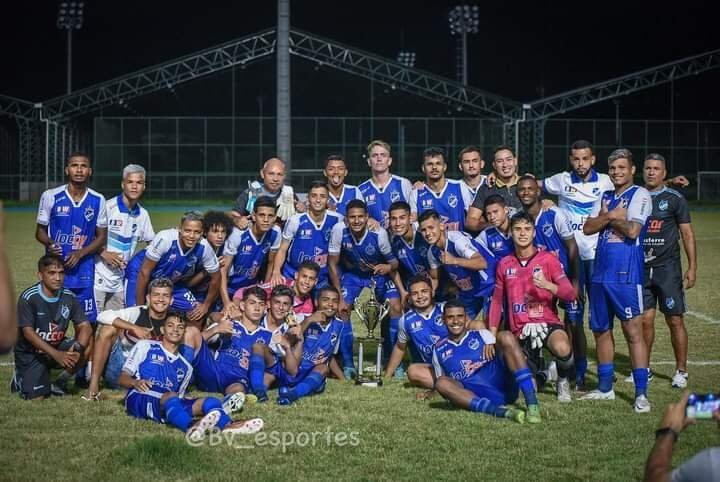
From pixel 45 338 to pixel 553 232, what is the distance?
391 cm

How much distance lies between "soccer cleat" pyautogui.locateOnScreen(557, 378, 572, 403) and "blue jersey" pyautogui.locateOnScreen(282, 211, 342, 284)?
2343 mm

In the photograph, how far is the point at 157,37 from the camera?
4197 cm

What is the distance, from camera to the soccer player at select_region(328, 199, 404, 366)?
25.3 feet

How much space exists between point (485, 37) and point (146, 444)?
41547mm

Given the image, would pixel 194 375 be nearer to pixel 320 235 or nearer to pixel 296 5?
pixel 320 235

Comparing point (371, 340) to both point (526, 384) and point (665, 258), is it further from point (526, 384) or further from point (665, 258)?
point (665, 258)

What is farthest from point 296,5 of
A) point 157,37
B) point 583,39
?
point 583,39

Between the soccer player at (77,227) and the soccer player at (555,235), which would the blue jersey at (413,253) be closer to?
the soccer player at (555,235)

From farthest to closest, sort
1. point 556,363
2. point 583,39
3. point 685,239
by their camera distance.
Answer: point 583,39 < point 685,239 < point 556,363

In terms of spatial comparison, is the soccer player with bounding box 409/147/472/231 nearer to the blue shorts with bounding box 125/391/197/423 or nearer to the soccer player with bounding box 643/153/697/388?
the soccer player with bounding box 643/153/697/388

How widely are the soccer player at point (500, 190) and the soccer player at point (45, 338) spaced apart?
10.6 feet

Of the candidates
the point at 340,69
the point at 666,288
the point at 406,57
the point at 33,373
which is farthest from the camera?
the point at 406,57

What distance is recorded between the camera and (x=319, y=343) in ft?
23.3

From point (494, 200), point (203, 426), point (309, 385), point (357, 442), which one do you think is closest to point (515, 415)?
point (357, 442)
